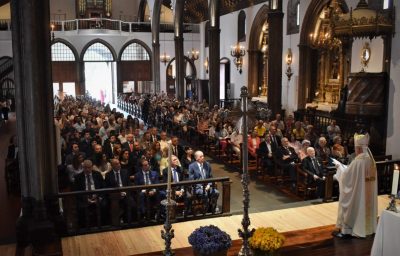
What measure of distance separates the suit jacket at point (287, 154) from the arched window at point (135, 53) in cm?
2392

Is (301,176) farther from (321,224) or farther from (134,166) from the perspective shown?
(134,166)

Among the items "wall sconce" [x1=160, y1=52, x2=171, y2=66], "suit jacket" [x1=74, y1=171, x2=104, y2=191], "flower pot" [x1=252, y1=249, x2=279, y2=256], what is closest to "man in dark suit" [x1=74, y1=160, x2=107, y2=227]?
"suit jacket" [x1=74, y1=171, x2=104, y2=191]

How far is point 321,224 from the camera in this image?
7398 millimetres

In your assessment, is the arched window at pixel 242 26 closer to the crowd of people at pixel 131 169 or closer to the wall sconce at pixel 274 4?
the wall sconce at pixel 274 4

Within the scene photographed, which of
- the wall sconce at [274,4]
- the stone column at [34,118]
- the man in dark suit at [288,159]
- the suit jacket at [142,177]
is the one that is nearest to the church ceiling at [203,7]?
the wall sconce at [274,4]

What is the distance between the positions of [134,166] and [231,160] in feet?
13.2

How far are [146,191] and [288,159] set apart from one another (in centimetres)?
425

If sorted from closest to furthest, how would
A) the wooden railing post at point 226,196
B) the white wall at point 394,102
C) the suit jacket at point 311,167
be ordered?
the wooden railing post at point 226,196
the suit jacket at point 311,167
the white wall at point 394,102

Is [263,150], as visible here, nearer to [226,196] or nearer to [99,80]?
[226,196]

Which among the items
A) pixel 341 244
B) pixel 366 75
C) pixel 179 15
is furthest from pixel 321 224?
pixel 179 15

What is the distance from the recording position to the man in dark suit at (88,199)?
7328 millimetres

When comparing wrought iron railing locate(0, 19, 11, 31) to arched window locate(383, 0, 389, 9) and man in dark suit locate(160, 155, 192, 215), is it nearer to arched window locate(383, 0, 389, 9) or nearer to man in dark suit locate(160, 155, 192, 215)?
arched window locate(383, 0, 389, 9)

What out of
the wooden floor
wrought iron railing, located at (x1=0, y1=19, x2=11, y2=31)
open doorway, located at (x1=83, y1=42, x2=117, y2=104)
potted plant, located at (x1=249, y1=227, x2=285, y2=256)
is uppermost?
wrought iron railing, located at (x1=0, y1=19, x2=11, y2=31)

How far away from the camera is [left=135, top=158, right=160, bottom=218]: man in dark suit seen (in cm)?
768
